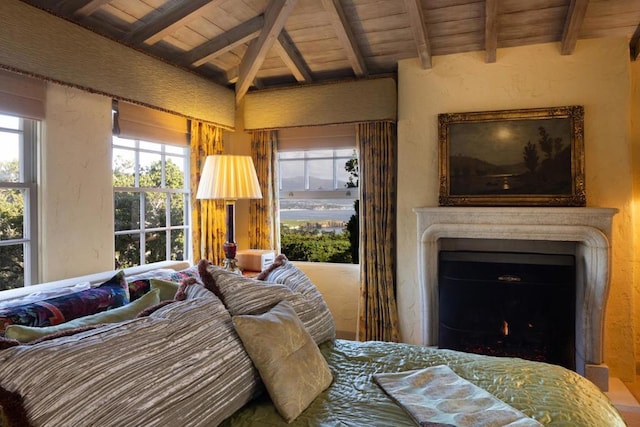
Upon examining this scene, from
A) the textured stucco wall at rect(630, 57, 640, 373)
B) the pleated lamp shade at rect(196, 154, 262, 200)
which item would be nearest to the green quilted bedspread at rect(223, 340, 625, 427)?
the pleated lamp shade at rect(196, 154, 262, 200)

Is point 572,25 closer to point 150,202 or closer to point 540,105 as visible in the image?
point 540,105

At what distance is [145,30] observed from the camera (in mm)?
2881

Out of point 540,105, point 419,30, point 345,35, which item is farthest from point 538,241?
point 345,35

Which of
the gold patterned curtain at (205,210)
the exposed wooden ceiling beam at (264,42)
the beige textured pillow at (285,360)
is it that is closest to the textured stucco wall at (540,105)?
the exposed wooden ceiling beam at (264,42)

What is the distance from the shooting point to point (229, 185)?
9.80ft

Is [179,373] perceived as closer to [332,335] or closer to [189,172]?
[332,335]

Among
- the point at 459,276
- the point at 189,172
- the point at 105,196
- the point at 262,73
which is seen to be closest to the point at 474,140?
the point at 459,276

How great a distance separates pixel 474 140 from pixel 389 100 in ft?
2.63

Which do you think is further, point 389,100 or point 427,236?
point 389,100

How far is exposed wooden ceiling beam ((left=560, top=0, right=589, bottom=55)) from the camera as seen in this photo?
8.85 ft

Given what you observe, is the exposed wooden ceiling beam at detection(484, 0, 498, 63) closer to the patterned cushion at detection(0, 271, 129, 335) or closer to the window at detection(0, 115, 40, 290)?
the patterned cushion at detection(0, 271, 129, 335)

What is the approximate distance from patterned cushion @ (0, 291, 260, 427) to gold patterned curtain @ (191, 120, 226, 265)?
225 centimetres

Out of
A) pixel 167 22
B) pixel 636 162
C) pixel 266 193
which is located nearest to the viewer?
pixel 167 22

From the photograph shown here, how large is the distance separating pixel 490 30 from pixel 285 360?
2.70m
